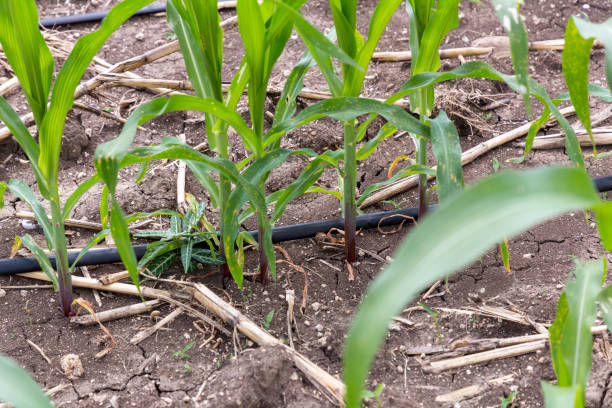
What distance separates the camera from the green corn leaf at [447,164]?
154 centimetres

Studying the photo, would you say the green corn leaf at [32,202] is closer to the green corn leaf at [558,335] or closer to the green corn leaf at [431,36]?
the green corn leaf at [431,36]

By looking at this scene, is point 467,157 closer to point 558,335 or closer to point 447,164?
point 447,164

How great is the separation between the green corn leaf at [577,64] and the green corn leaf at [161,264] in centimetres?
124

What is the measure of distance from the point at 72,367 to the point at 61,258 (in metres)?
0.29

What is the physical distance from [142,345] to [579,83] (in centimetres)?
130

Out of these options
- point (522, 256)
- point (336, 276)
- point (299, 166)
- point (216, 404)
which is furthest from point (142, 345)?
point (522, 256)

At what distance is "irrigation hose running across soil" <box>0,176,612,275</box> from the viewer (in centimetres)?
200

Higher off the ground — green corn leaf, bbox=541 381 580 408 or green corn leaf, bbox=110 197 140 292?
green corn leaf, bbox=110 197 140 292

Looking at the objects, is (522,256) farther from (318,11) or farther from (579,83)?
(318,11)

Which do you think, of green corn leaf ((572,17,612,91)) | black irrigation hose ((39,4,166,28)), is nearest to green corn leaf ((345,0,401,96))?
green corn leaf ((572,17,612,91))

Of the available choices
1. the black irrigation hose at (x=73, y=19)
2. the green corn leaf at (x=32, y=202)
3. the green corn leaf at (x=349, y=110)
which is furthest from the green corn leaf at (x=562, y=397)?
the black irrigation hose at (x=73, y=19)

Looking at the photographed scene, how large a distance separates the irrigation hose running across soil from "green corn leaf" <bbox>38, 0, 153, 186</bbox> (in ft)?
1.60

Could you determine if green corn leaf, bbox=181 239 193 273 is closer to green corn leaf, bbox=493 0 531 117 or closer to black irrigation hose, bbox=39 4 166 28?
green corn leaf, bbox=493 0 531 117

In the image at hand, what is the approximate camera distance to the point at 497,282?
196 centimetres
